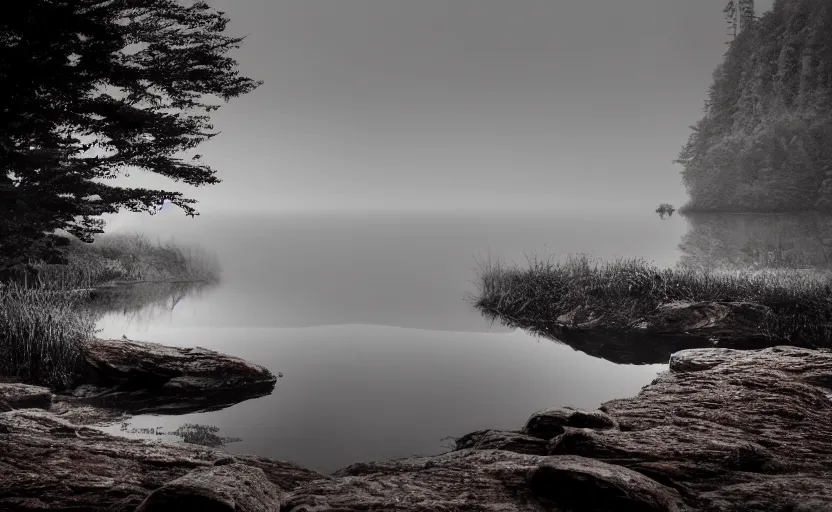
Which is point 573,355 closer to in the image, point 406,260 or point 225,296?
point 225,296

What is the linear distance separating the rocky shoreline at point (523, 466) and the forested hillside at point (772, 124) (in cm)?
2789

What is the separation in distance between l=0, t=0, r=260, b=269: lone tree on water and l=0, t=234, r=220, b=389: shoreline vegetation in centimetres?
124

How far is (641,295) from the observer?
11.5 meters

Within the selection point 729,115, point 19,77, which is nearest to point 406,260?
point 19,77

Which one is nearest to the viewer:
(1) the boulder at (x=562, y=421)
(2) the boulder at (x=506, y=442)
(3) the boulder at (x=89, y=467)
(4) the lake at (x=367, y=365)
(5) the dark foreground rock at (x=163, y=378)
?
(3) the boulder at (x=89, y=467)

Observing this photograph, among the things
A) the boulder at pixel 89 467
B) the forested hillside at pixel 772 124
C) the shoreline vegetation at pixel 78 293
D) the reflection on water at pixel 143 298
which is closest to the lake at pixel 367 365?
the reflection on water at pixel 143 298

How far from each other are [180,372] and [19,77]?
3.98m

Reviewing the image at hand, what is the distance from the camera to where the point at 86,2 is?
912 cm

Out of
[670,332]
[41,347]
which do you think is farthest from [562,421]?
[670,332]

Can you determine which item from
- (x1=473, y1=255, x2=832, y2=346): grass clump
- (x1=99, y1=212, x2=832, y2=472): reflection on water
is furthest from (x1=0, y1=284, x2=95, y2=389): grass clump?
(x1=473, y1=255, x2=832, y2=346): grass clump

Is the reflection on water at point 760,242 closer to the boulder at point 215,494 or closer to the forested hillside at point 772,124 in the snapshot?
the forested hillside at point 772,124

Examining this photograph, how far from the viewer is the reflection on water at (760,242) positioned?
1898 cm

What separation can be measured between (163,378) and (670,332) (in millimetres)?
7622

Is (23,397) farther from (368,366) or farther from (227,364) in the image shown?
(368,366)
